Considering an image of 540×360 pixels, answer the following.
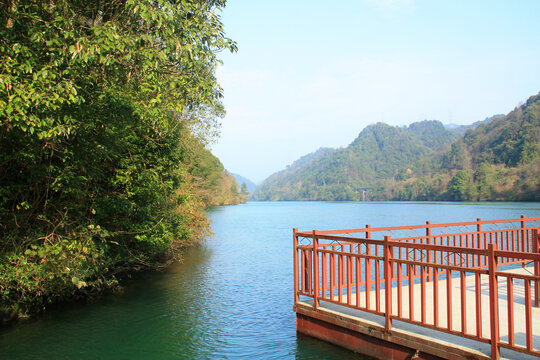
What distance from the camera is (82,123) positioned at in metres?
6.95

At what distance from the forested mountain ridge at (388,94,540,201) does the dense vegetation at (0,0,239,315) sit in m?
75.6

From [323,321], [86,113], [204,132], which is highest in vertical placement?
[204,132]

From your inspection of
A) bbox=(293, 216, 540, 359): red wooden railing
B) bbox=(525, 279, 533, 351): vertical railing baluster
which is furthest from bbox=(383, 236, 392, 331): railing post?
bbox=(525, 279, 533, 351): vertical railing baluster

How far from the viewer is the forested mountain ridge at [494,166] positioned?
7844 cm

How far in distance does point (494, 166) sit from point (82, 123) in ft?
331

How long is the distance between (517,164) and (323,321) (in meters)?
93.2

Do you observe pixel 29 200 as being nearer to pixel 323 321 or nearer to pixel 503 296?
pixel 323 321

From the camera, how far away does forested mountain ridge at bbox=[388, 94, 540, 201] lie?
7844 cm

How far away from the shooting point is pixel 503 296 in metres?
6.94

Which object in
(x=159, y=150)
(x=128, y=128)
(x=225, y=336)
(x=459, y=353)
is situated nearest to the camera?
(x=459, y=353)

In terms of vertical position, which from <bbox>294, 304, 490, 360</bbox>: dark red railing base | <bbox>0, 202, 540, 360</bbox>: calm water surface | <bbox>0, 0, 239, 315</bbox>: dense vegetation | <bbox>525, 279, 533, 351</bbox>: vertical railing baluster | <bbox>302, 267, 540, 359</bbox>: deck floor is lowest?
<bbox>0, 202, 540, 360</bbox>: calm water surface

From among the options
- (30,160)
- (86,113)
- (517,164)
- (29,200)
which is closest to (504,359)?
(86,113)

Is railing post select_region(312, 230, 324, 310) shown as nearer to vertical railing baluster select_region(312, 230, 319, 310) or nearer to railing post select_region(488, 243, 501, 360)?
vertical railing baluster select_region(312, 230, 319, 310)

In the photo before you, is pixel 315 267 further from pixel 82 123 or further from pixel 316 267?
pixel 82 123
